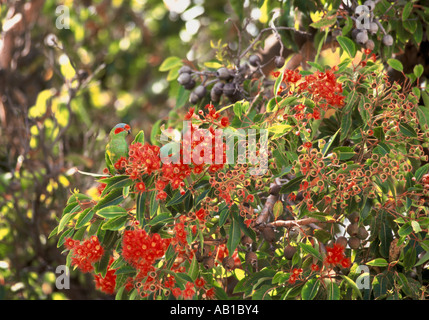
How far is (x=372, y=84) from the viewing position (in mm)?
1363

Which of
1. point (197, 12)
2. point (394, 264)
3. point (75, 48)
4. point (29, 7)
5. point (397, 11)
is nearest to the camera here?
point (394, 264)

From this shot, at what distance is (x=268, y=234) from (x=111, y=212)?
1.21 ft

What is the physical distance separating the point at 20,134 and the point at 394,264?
5.40ft

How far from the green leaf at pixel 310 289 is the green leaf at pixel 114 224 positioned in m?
0.40

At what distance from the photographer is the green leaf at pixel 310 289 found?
3.91 feet

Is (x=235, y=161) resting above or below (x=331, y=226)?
above

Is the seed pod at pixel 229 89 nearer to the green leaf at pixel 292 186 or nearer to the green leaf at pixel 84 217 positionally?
the green leaf at pixel 292 186

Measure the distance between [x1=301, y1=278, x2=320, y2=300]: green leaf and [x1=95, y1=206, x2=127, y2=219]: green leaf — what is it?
40cm

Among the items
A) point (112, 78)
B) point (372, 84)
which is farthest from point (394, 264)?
point (112, 78)

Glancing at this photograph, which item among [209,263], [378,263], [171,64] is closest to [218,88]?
[171,64]

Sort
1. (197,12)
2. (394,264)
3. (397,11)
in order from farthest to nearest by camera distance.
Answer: (197,12)
(397,11)
(394,264)

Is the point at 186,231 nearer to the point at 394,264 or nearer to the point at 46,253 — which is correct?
the point at 394,264

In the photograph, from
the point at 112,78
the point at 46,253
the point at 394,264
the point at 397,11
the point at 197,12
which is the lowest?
the point at 112,78

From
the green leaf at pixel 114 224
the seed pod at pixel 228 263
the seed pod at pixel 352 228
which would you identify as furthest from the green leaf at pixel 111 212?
the seed pod at pixel 352 228
